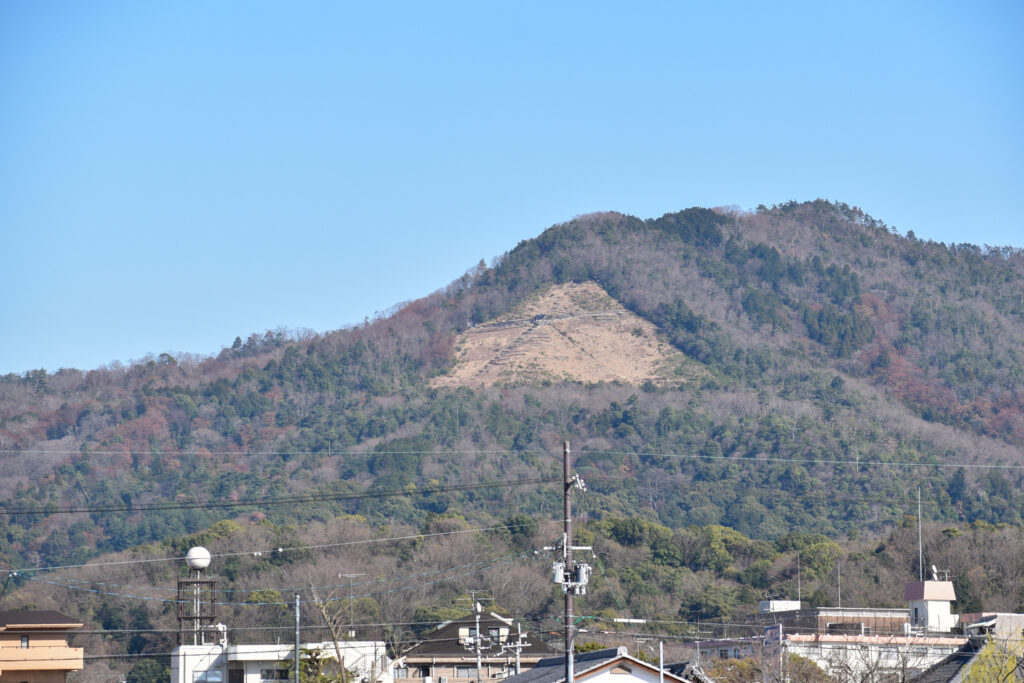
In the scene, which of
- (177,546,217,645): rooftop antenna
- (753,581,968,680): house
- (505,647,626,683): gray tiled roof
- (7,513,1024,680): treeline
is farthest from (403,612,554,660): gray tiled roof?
(505,647,626,683): gray tiled roof

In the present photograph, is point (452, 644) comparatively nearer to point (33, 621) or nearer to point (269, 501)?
point (33, 621)

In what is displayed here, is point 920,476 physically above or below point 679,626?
above

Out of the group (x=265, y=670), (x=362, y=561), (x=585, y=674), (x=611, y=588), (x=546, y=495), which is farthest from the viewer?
(x=546, y=495)

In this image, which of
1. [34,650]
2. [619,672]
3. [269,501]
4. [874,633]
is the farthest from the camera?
[269,501]

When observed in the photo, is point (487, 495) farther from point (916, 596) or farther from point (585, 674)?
point (585, 674)

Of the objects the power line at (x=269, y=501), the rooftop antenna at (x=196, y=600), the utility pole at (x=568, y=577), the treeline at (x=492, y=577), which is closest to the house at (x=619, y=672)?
the utility pole at (x=568, y=577)

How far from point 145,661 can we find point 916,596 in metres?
45.0

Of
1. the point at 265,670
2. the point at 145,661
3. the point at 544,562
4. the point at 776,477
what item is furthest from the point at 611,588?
the point at 776,477

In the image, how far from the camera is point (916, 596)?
78.3 meters

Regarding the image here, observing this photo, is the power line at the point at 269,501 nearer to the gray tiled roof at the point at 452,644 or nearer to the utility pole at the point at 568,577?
the gray tiled roof at the point at 452,644

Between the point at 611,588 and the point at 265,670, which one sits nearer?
the point at 265,670

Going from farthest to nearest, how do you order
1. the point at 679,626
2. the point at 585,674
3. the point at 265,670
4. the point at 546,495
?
the point at 546,495 → the point at 679,626 → the point at 265,670 → the point at 585,674

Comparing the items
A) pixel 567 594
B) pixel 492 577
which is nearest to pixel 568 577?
pixel 567 594

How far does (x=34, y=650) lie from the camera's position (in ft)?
177
